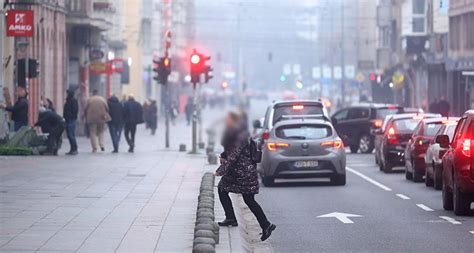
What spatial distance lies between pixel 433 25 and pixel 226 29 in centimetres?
5721

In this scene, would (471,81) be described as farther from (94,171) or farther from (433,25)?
(94,171)

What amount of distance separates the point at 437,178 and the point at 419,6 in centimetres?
5710

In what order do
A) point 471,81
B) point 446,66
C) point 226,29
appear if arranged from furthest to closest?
point 226,29
point 446,66
point 471,81

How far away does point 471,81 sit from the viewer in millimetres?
58688

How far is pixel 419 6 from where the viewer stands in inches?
3236

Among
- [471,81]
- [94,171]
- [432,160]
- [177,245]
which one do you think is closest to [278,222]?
[177,245]

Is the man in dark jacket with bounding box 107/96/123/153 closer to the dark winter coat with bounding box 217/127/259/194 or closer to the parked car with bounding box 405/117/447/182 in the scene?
the parked car with bounding box 405/117/447/182

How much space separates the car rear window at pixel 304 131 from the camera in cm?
2930

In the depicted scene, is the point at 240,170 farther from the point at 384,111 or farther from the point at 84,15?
the point at 84,15

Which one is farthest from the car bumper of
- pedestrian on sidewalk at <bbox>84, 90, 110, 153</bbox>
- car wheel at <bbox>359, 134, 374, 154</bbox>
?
car wheel at <bbox>359, 134, 374, 154</bbox>

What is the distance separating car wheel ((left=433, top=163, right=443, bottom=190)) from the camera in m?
25.5

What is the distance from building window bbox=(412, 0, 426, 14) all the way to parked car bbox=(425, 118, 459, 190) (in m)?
52.8

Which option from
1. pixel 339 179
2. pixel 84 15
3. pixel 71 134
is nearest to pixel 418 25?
pixel 84 15

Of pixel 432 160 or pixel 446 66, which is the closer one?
pixel 432 160
